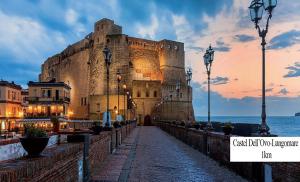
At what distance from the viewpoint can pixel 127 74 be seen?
306 ft

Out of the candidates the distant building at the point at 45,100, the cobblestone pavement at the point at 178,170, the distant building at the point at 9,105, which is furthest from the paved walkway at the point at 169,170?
the distant building at the point at 45,100

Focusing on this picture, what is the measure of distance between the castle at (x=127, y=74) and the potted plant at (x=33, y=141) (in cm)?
7796

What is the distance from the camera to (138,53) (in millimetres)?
99750

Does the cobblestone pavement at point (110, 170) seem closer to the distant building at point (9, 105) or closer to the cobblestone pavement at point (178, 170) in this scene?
the cobblestone pavement at point (178, 170)

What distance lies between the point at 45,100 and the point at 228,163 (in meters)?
63.5

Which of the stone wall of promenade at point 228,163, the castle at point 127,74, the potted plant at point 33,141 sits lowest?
the stone wall of promenade at point 228,163

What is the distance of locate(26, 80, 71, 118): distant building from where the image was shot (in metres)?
71.6

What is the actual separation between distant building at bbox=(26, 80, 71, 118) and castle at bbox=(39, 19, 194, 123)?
14336mm

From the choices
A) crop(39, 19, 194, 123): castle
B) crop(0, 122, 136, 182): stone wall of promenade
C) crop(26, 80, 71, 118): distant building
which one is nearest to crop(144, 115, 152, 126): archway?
crop(39, 19, 194, 123): castle

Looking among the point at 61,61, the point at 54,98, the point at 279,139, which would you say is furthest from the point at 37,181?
the point at 61,61

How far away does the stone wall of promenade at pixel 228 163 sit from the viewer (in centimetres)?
837

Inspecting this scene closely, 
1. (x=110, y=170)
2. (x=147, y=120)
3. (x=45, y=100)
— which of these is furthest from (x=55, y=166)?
(x=147, y=120)

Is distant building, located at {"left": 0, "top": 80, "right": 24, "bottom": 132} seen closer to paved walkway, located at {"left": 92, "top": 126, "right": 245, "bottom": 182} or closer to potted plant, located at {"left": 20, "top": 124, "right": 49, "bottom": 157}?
paved walkway, located at {"left": 92, "top": 126, "right": 245, "bottom": 182}

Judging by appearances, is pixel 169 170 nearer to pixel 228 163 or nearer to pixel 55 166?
pixel 228 163
